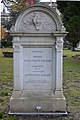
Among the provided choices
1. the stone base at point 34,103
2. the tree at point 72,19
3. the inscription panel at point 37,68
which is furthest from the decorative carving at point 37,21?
the tree at point 72,19

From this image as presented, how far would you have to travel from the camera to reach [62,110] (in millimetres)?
8875

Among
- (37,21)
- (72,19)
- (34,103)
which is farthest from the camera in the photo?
(72,19)

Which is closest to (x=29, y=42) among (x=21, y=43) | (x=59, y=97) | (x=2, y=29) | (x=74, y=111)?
(x=21, y=43)

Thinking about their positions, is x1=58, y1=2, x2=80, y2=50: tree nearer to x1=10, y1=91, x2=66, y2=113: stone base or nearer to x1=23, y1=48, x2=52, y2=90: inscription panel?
x1=23, y1=48, x2=52, y2=90: inscription panel

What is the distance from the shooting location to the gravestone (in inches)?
342

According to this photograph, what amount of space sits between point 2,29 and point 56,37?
77523mm

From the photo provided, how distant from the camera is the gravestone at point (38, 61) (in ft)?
28.5

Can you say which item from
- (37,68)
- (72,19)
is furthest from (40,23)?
(72,19)

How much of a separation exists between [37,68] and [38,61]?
18 cm

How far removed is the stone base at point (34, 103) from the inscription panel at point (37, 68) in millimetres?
248

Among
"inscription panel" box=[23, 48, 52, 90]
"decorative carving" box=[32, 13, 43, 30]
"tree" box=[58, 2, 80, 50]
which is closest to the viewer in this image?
"decorative carving" box=[32, 13, 43, 30]

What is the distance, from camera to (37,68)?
29.2ft

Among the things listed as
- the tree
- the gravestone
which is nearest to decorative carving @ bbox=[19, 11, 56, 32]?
the gravestone

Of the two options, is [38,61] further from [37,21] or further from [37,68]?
[37,21]
